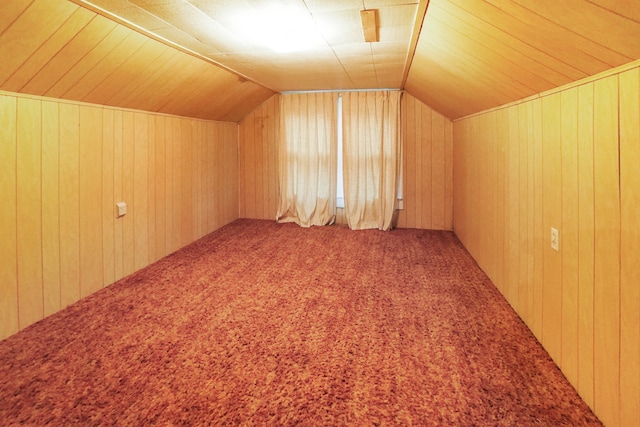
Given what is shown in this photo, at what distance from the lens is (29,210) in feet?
7.86

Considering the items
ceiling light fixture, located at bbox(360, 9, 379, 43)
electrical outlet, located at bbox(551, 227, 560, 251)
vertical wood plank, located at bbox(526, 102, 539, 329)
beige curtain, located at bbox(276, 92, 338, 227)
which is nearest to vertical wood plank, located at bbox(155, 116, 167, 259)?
beige curtain, located at bbox(276, 92, 338, 227)

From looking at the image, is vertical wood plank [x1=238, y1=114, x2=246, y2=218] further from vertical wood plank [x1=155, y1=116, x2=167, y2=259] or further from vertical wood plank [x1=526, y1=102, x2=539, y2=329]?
vertical wood plank [x1=526, y1=102, x2=539, y2=329]

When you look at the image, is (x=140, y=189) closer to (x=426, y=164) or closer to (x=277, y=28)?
(x=277, y=28)

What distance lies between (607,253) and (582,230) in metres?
0.21

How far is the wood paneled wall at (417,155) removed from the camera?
16.7 feet

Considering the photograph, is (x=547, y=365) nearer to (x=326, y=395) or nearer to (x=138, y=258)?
(x=326, y=395)

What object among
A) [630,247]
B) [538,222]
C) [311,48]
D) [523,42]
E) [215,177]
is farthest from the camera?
[215,177]

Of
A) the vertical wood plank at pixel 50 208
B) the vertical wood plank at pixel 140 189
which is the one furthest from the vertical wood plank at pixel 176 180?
the vertical wood plank at pixel 50 208

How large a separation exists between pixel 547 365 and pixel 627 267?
2.79ft

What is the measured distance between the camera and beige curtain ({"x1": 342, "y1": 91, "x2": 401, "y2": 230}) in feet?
16.8

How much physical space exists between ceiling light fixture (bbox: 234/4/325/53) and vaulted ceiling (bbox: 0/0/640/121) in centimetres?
2

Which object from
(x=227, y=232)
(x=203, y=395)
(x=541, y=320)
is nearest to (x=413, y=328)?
(x=541, y=320)

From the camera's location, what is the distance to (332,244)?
4492mm

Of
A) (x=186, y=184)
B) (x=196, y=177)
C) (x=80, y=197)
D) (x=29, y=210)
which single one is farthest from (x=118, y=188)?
(x=196, y=177)
